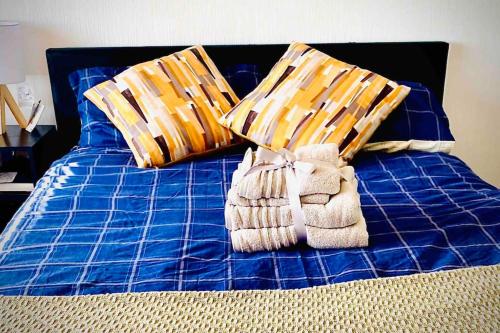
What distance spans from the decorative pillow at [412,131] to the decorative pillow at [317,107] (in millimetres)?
111

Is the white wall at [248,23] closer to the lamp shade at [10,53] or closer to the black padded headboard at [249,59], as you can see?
the black padded headboard at [249,59]

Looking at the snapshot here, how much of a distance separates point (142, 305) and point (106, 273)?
0.20 meters

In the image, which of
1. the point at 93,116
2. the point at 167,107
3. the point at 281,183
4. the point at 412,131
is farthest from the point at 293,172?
the point at 93,116

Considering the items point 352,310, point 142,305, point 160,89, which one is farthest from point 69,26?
point 352,310

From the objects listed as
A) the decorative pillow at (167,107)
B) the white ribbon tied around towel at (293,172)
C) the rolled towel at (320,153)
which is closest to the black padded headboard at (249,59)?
the decorative pillow at (167,107)

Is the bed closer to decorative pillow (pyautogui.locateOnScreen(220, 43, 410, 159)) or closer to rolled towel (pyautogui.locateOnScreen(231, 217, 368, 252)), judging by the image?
rolled towel (pyautogui.locateOnScreen(231, 217, 368, 252))

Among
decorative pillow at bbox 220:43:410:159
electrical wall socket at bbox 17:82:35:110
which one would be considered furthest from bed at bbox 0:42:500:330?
electrical wall socket at bbox 17:82:35:110

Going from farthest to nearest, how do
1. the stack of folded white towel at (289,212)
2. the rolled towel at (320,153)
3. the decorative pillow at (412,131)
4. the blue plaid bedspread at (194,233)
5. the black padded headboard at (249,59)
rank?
the black padded headboard at (249,59)
the decorative pillow at (412,131)
the rolled towel at (320,153)
the stack of folded white towel at (289,212)
the blue plaid bedspread at (194,233)

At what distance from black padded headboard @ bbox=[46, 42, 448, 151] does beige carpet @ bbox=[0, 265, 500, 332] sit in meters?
1.49

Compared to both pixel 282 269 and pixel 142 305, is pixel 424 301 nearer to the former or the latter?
pixel 282 269

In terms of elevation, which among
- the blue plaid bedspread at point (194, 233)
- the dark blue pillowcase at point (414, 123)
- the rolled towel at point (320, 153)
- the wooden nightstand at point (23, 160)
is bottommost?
the wooden nightstand at point (23, 160)

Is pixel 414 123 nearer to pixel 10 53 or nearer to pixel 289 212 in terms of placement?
pixel 289 212

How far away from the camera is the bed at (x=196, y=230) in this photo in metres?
1.36

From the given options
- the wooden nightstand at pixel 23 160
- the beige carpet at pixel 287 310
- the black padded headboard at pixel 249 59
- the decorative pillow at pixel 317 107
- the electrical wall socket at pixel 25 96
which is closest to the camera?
the beige carpet at pixel 287 310
